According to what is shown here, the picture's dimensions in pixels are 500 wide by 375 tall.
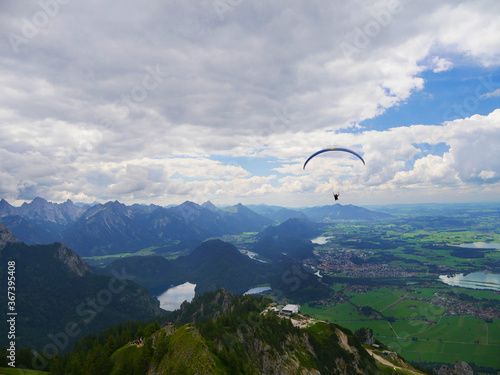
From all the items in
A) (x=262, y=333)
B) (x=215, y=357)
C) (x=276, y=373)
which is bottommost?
(x=276, y=373)

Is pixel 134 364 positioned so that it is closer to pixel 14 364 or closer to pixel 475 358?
pixel 14 364

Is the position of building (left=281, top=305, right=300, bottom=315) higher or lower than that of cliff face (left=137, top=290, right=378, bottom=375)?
lower

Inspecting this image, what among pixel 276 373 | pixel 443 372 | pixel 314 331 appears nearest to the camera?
pixel 276 373

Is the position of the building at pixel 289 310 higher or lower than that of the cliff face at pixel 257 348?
lower

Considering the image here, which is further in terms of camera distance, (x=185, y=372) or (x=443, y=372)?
(x=443, y=372)

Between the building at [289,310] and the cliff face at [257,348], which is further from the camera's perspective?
the building at [289,310]

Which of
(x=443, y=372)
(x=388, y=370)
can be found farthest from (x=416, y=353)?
(x=388, y=370)

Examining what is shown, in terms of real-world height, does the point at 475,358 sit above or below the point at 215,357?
below

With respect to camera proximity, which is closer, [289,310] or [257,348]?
[257,348]

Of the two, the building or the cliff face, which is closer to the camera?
the cliff face

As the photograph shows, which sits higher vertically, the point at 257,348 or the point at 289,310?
the point at 257,348

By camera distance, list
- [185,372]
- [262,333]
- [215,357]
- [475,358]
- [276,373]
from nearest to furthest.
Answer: [185,372], [215,357], [276,373], [262,333], [475,358]
